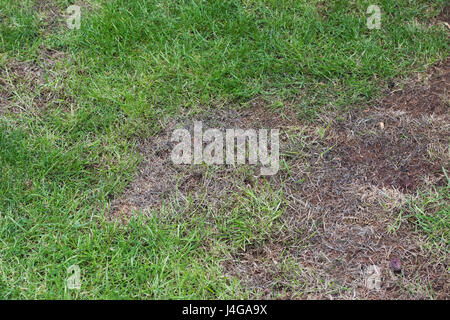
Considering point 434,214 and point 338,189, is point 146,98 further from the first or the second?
point 434,214

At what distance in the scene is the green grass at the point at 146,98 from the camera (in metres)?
2.38

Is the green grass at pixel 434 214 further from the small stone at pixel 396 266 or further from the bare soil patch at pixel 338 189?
the small stone at pixel 396 266

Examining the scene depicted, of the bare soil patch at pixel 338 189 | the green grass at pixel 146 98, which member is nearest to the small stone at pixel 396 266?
the bare soil patch at pixel 338 189

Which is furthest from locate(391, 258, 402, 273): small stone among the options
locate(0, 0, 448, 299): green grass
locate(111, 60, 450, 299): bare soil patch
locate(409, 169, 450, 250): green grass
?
locate(0, 0, 448, 299): green grass

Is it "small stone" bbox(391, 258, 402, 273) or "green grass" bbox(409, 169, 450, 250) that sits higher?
"green grass" bbox(409, 169, 450, 250)

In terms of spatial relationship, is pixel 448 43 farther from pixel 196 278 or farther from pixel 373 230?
pixel 196 278

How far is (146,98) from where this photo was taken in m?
3.04

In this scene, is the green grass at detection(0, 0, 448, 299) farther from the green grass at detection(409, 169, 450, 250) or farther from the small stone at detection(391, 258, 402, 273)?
the green grass at detection(409, 169, 450, 250)

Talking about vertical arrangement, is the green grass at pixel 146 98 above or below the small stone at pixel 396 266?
above

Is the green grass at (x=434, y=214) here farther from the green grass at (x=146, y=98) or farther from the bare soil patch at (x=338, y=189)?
the green grass at (x=146, y=98)

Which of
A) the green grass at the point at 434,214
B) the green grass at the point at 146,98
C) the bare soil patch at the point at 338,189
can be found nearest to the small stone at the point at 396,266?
the bare soil patch at the point at 338,189

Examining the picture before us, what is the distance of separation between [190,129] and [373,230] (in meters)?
1.24

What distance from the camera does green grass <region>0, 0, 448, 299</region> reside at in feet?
7.82

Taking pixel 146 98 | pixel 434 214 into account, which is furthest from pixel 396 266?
pixel 146 98
